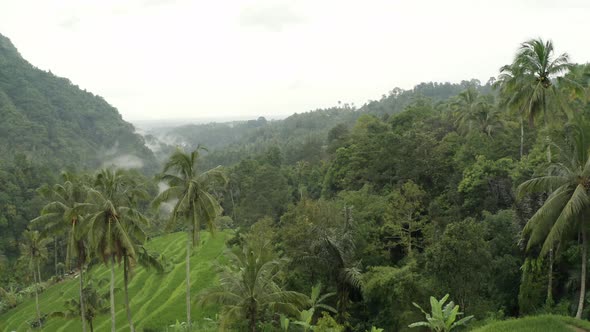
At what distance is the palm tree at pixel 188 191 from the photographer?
2116cm

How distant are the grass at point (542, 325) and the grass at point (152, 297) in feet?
78.5

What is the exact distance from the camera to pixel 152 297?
4184 cm

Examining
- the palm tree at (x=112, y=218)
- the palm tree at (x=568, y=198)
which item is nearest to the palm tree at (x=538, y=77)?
the palm tree at (x=568, y=198)

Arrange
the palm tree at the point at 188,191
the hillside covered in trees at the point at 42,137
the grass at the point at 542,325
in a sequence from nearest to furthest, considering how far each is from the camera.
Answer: the grass at the point at 542,325 < the palm tree at the point at 188,191 < the hillside covered in trees at the point at 42,137

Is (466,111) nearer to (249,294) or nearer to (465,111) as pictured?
(465,111)

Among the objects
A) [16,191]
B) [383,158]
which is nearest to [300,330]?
[383,158]

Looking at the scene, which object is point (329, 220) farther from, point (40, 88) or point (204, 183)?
point (40, 88)

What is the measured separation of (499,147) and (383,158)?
8.48m

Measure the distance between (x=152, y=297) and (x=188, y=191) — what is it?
82.4 ft

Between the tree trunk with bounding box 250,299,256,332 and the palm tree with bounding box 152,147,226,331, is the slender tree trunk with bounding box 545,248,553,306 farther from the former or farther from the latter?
the palm tree with bounding box 152,147,226,331

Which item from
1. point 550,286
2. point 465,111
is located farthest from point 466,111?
point 550,286

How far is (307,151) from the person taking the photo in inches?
3492

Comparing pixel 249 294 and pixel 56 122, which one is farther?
pixel 56 122

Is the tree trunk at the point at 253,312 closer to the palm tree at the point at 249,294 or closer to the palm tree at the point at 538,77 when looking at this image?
the palm tree at the point at 249,294
